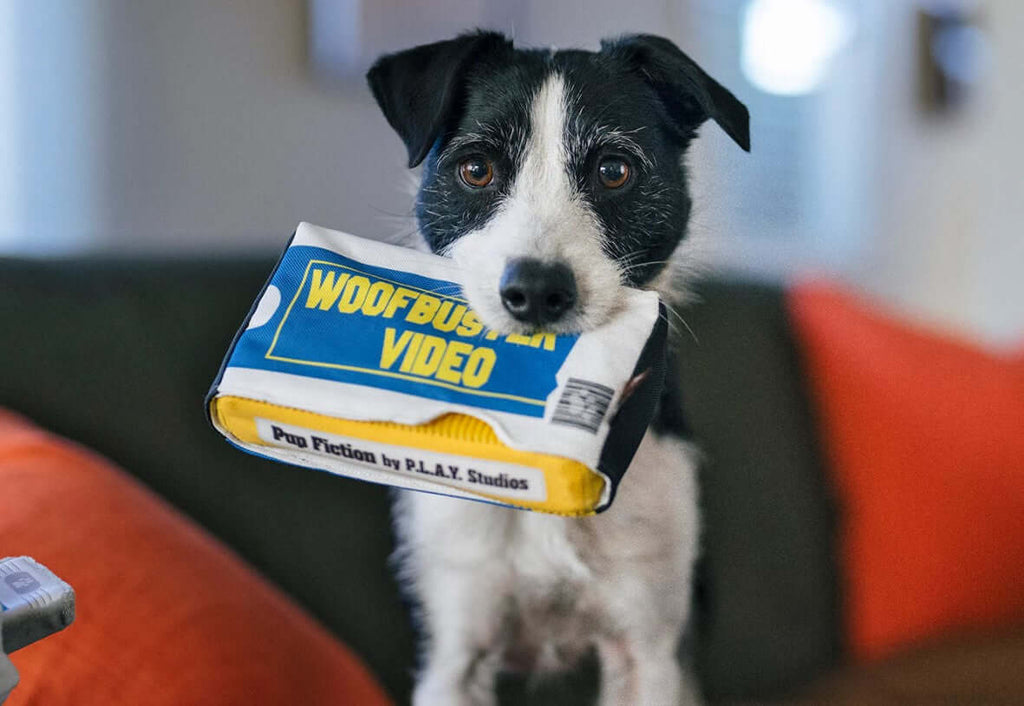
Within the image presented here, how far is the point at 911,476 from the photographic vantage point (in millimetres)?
1238

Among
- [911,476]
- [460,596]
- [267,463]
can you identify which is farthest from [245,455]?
[911,476]

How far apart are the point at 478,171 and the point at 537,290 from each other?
4.6 inches

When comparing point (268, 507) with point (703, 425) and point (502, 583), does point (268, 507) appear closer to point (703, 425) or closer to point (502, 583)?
point (502, 583)

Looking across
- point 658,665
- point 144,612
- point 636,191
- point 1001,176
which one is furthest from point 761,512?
point 1001,176

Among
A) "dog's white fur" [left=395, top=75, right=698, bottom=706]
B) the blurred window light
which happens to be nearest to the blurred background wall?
the blurred window light

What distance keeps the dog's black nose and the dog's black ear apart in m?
0.14

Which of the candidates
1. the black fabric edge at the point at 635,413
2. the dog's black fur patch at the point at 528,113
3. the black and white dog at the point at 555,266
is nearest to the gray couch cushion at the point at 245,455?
the black and white dog at the point at 555,266

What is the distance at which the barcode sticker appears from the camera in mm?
371

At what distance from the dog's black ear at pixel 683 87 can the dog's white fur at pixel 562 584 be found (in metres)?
0.06

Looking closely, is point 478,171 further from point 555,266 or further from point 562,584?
point 562,584

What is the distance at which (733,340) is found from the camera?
41.5 inches

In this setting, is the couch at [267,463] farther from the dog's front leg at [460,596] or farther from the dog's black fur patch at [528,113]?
the dog's black fur patch at [528,113]

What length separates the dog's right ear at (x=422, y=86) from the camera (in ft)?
1.85

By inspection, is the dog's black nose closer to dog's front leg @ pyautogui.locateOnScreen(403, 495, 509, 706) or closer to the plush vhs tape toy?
the plush vhs tape toy
